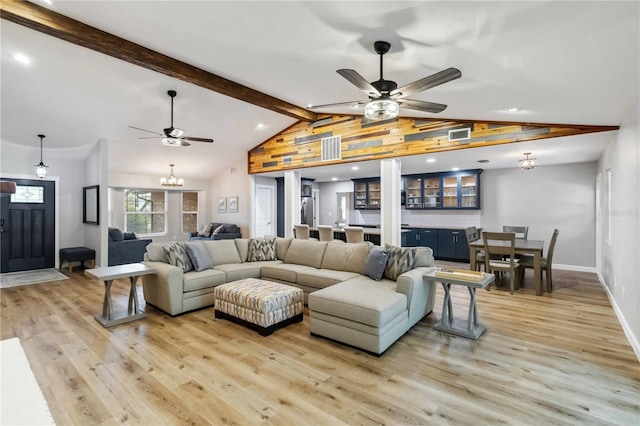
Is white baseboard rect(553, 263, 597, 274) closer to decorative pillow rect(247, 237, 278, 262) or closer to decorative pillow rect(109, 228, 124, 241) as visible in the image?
decorative pillow rect(247, 237, 278, 262)

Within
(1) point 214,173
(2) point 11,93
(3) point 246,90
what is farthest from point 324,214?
(2) point 11,93

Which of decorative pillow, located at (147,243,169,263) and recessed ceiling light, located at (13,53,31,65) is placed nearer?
recessed ceiling light, located at (13,53,31,65)

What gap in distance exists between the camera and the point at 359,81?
9.10 ft

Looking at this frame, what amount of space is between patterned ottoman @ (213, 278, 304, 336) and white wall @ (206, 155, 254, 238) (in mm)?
5085

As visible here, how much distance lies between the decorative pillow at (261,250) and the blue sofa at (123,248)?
3.72 metres

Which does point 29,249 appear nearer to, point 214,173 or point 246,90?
point 214,173

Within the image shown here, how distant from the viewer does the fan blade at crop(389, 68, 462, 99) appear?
98.5 inches

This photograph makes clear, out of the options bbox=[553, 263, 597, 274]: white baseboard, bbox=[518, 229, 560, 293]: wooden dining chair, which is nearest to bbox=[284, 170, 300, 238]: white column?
bbox=[518, 229, 560, 293]: wooden dining chair

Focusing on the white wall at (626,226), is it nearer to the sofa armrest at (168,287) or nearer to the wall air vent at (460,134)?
the wall air vent at (460,134)

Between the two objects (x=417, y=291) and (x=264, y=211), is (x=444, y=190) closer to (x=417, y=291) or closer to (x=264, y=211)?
(x=264, y=211)

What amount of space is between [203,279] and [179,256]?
0.51 meters

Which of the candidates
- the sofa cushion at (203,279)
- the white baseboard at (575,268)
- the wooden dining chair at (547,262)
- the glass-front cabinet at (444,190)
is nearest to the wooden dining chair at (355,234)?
the sofa cushion at (203,279)

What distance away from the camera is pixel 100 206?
22.7 feet

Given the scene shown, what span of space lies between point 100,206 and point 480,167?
28.5 ft
